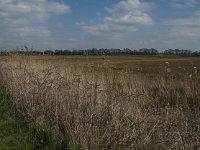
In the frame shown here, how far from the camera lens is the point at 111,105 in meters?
7.34

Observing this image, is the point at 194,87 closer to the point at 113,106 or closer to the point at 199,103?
the point at 199,103

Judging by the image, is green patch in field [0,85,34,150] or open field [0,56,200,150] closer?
open field [0,56,200,150]

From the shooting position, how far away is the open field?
629 centimetres

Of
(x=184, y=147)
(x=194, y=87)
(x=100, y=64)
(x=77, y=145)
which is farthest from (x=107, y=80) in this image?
(x=184, y=147)

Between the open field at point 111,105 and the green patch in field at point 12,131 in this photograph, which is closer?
the open field at point 111,105

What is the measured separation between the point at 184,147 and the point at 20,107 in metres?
5.06

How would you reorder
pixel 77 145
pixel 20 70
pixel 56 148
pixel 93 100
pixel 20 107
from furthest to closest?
pixel 20 70 → pixel 20 107 → pixel 93 100 → pixel 56 148 → pixel 77 145

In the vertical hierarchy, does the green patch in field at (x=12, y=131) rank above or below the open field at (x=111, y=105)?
below

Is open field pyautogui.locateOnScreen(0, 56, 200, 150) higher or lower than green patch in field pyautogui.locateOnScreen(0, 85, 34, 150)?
higher

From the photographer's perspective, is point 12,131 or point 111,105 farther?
point 12,131

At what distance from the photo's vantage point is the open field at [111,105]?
629 cm

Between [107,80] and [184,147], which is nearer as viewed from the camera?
[184,147]

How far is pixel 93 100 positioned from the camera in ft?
25.3

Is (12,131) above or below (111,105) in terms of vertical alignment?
below
